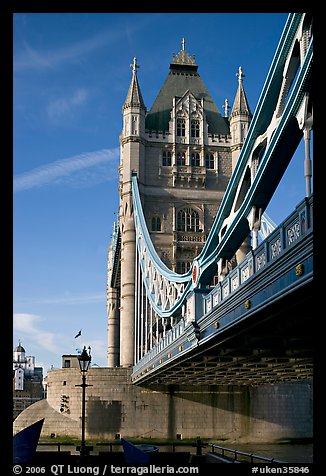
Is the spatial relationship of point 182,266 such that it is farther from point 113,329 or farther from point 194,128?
point 113,329

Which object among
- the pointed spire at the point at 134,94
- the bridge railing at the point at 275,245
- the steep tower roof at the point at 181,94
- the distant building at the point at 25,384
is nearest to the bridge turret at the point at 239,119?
the steep tower roof at the point at 181,94

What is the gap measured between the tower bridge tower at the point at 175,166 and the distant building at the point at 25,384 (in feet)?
214

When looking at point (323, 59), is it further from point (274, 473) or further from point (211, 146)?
point (211, 146)

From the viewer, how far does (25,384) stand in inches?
6088

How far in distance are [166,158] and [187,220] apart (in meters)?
6.34

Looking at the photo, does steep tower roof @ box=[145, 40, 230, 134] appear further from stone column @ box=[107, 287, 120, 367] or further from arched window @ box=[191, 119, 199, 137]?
stone column @ box=[107, 287, 120, 367]

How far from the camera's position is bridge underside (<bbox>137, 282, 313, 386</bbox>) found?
681 inches

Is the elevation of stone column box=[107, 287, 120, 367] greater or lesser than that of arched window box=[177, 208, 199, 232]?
lesser

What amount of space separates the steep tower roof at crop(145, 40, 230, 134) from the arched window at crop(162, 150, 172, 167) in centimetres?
246

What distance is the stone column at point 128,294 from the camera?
5862 cm

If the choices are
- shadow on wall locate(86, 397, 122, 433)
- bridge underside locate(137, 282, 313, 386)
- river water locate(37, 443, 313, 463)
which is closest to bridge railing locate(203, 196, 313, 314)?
bridge underside locate(137, 282, 313, 386)

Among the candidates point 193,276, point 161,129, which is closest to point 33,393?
point 161,129

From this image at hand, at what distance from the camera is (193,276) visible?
28469mm
